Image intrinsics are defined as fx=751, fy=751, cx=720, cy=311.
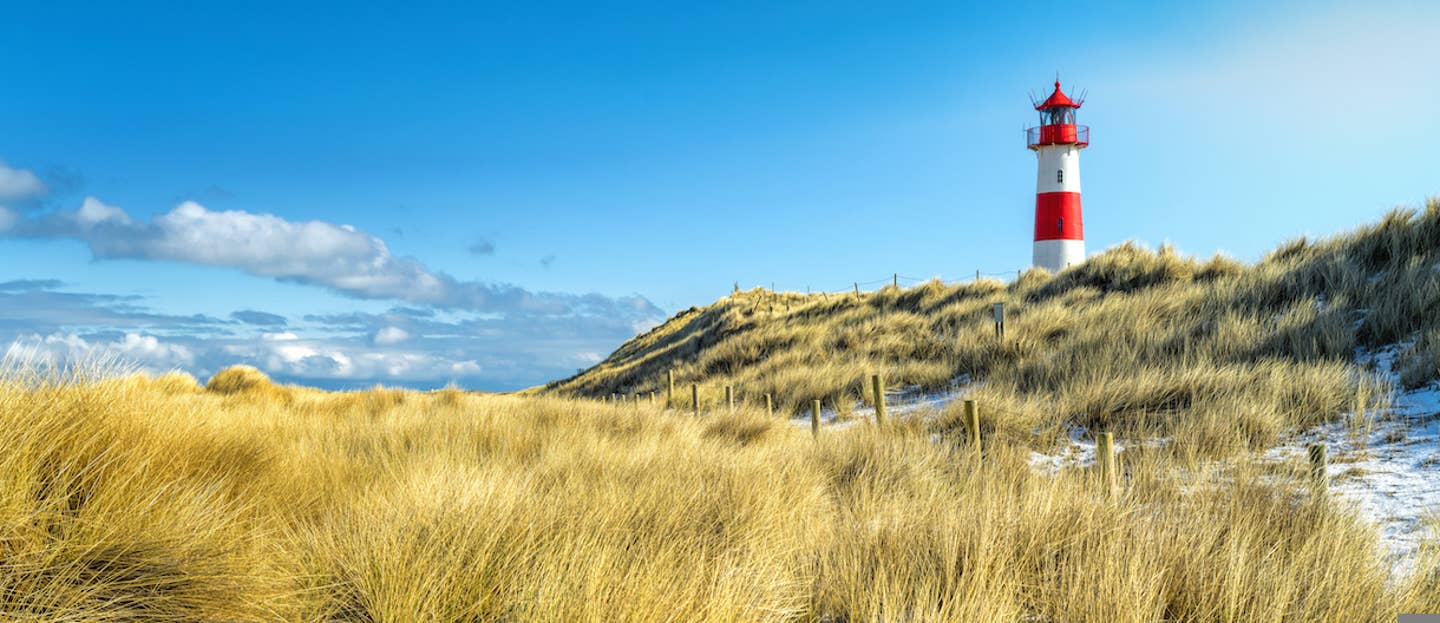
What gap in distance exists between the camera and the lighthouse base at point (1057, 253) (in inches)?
1049

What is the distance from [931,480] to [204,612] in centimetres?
452

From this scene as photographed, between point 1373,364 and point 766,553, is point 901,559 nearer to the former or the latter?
point 766,553

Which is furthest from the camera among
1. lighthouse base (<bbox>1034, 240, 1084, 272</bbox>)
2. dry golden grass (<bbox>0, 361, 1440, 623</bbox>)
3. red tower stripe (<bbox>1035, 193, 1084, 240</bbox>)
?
red tower stripe (<bbox>1035, 193, 1084, 240</bbox>)

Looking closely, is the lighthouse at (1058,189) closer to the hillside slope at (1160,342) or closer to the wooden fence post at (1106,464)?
the hillside slope at (1160,342)

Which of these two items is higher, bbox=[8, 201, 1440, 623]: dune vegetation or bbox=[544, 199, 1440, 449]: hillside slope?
bbox=[544, 199, 1440, 449]: hillside slope

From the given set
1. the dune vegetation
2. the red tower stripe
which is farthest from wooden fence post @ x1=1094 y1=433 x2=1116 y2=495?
the red tower stripe

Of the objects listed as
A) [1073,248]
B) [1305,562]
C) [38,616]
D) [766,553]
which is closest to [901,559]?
[766,553]

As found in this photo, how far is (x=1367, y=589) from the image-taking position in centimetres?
329

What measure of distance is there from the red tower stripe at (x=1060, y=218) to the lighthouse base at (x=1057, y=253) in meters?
0.25

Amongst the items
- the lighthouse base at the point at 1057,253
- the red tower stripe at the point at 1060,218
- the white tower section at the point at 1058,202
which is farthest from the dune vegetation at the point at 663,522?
the red tower stripe at the point at 1060,218

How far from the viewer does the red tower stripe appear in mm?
27391

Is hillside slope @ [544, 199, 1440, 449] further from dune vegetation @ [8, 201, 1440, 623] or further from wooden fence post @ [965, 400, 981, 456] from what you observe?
wooden fence post @ [965, 400, 981, 456]

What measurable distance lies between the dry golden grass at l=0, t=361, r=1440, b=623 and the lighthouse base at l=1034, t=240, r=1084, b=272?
909 inches

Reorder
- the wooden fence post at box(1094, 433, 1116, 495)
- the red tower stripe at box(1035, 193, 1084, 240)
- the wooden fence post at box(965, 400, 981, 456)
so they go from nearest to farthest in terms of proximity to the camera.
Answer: the wooden fence post at box(1094, 433, 1116, 495) < the wooden fence post at box(965, 400, 981, 456) < the red tower stripe at box(1035, 193, 1084, 240)
